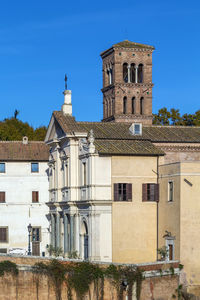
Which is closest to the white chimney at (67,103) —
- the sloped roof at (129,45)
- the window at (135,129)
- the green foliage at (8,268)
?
the window at (135,129)

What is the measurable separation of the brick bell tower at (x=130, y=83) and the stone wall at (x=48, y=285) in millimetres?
23440

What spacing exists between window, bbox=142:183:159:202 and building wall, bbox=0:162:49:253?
1411 cm

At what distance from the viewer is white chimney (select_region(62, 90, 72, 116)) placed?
5894 cm

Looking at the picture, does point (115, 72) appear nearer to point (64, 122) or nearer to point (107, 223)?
point (64, 122)

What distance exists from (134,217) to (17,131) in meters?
36.2

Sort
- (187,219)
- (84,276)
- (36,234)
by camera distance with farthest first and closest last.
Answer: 1. (36,234)
2. (187,219)
3. (84,276)

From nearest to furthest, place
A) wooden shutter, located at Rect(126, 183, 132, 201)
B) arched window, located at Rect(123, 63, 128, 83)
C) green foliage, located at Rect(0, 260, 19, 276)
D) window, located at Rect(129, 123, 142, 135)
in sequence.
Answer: green foliage, located at Rect(0, 260, 19, 276) → wooden shutter, located at Rect(126, 183, 132, 201) → window, located at Rect(129, 123, 142, 135) → arched window, located at Rect(123, 63, 128, 83)

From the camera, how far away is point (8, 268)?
46.5 meters

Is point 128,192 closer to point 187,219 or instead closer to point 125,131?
point 187,219

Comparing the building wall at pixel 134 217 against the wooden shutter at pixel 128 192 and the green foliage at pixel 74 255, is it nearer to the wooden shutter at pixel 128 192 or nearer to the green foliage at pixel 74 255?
the wooden shutter at pixel 128 192

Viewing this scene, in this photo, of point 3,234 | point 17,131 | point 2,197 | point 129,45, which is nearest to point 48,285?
point 3,234

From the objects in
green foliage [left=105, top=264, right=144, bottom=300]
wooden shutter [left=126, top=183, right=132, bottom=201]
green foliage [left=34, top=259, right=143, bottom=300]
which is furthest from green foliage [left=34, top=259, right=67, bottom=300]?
wooden shutter [left=126, top=183, right=132, bottom=201]

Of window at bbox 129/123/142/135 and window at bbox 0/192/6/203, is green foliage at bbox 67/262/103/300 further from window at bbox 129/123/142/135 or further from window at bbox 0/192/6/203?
window at bbox 0/192/6/203

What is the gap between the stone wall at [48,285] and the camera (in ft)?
143
